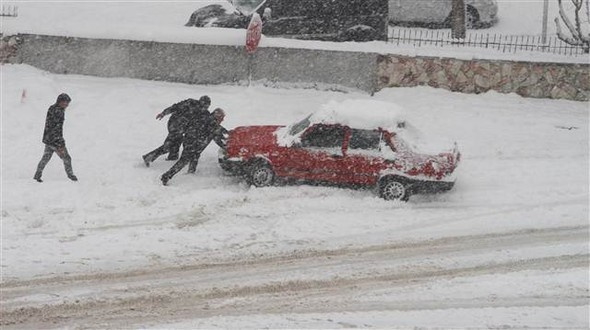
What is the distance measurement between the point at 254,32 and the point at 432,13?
289 inches

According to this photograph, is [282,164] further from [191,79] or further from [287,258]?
[191,79]

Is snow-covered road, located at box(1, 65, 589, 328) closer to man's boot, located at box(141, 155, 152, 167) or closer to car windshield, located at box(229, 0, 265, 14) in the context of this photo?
man's boot, located at box(141, 155, 152, 167)

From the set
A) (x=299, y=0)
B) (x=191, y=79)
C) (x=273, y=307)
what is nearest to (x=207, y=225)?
(x=273, y=307)

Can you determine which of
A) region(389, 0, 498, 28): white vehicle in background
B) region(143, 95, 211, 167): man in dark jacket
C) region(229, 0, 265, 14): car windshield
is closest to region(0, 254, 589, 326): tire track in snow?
region(143, 95, 211, 167): man in dark jacket

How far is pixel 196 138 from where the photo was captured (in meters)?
13.6

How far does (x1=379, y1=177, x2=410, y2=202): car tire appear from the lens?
12867mm

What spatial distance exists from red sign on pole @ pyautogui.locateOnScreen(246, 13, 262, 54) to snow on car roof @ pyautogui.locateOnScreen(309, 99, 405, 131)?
4342mm

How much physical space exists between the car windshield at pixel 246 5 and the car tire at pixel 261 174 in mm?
6842

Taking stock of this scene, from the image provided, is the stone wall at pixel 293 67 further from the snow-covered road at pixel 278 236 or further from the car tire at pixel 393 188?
the car tire at pixel 393 188

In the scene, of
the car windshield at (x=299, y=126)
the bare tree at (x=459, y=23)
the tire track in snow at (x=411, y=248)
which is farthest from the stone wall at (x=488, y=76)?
the tire track in snow at (x=411, y=248)

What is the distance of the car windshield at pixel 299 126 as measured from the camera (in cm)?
1339

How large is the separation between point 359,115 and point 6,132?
286 inches

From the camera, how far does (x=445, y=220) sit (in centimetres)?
1210

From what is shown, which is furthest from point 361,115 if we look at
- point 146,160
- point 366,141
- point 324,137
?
point 146,160
